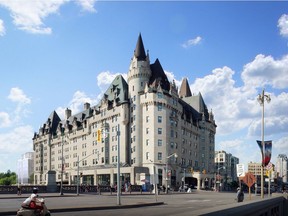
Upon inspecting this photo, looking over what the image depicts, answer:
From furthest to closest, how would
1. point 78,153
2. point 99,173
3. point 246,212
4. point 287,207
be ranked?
point 78,153 < point 99,173 < point 287,207 < point 246,212

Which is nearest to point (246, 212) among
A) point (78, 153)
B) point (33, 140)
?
point (78, 153)

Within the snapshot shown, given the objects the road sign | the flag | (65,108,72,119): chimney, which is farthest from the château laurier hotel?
the road sign

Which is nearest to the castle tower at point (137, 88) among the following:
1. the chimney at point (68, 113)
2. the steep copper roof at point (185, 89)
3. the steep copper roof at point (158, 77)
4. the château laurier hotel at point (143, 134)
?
the château laurier hotel at point (143, 134)

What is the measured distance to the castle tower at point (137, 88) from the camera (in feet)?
335

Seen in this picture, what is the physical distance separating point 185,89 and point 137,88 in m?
47.6

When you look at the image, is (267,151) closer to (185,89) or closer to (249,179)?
(249,179)

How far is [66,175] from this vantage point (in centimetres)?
13588

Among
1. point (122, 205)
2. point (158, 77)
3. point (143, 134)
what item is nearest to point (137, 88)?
point (158, 77)

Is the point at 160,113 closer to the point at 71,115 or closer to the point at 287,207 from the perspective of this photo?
the point at 71,115

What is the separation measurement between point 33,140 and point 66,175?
43281 mm

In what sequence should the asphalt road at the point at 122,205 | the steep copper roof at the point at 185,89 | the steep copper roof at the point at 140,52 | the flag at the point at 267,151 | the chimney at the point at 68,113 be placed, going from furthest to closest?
the chimney at the point at 68,113
the steep copper roof at the point at 185,89
the steep copper roof at the point at 140,52
the flag at the point at 267,151
the asphalt road at the point at 122,205

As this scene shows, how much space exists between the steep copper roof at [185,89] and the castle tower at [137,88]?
44.3 m

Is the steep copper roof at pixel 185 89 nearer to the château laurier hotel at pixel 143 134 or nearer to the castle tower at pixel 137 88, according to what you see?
the château laurier hotel at pixel 143 134

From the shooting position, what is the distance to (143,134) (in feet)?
335
